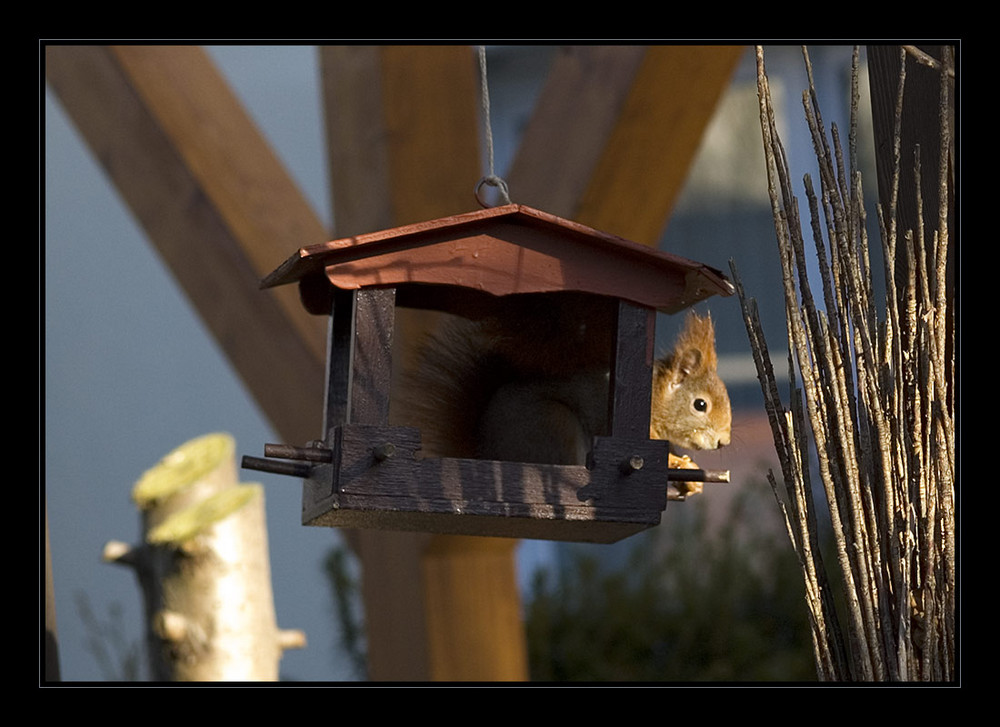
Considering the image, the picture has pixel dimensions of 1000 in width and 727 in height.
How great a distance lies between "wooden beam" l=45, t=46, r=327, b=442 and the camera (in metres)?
2.17

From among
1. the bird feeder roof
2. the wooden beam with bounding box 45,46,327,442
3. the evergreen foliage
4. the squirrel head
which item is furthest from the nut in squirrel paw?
the evergreen foliage

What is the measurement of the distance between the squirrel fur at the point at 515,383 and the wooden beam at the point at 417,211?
685 millimetres

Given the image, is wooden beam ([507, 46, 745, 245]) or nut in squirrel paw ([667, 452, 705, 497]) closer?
nut in squirrel paw ([667, 452, 705, 497])

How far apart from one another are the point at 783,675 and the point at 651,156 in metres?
1.57

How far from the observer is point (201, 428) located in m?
3.94

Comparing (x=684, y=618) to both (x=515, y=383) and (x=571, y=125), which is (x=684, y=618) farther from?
(x=515, y=383)

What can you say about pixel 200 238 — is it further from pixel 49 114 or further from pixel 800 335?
pixel 49 114

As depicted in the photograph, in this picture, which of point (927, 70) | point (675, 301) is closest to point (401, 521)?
point (675, 301)

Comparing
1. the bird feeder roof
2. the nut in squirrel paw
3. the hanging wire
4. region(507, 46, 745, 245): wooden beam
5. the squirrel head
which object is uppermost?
region(507, 46, 745, 245): wooden beam

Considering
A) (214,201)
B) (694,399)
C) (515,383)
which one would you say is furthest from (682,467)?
(214,201)

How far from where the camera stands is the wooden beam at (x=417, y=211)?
199 cm

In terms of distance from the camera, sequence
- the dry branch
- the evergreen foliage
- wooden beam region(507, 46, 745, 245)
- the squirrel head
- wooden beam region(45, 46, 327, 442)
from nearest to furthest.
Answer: the dry branch → the squirrel head → wooden beam region(507, 46, 745, 245) → wooden beam region(45, 46, 327, 442) → the evergreen foliage

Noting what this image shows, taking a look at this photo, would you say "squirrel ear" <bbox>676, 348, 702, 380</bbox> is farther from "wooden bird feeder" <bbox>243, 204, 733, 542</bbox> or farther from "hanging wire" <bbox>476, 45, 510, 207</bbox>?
"hanging wire" <bbox>476, 45, 510, 207</bbox>

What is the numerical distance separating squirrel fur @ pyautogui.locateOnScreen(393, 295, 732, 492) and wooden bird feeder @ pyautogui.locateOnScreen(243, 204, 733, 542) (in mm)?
35
